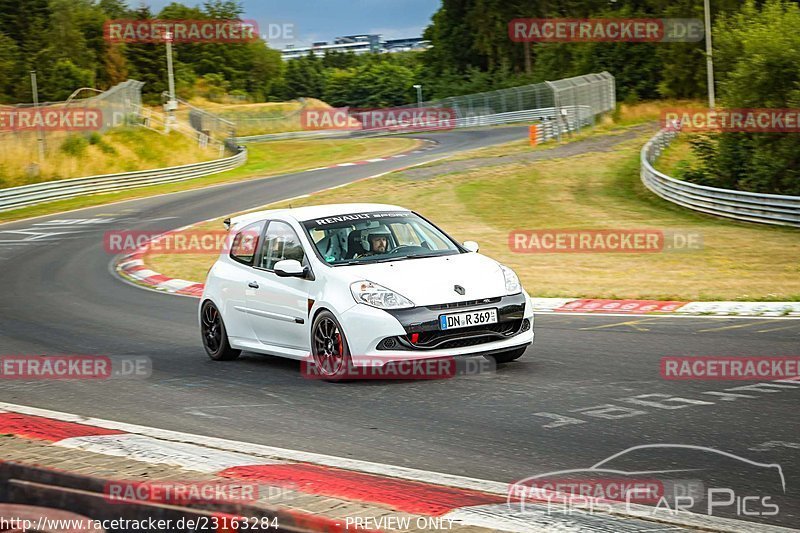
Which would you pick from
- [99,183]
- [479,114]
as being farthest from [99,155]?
[479,114]

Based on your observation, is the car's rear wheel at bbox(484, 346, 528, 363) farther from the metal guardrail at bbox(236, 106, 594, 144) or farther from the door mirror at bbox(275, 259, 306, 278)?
the metal guardrail at bbox(236, 106, 594, 144)

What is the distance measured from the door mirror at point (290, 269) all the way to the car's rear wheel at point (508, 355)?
1871 millimetres

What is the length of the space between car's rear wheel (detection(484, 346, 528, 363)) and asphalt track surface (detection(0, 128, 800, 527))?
13 centimetres

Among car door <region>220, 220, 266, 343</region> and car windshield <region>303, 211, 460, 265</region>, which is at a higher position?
car windshield <region>303, 211, 460, 265</region>

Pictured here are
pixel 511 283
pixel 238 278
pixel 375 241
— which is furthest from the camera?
pixel 238 278

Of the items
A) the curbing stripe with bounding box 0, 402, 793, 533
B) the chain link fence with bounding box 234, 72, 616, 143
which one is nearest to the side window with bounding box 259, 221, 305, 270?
the curbing stripe with bounding box 0, 402, 793, 533

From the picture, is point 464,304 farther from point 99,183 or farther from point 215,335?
point 99,183

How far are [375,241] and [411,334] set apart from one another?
1463 mm

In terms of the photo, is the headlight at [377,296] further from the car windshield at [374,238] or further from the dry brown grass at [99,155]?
the dry brown grass at [99,155]

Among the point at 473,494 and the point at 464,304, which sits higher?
the point at 464,304

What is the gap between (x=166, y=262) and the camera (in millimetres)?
22984

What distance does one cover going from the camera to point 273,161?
56062 mm

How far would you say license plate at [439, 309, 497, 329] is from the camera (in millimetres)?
8875

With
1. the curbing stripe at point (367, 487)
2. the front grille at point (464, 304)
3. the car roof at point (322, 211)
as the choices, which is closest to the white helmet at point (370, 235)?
the car roof at point (322, 211)
